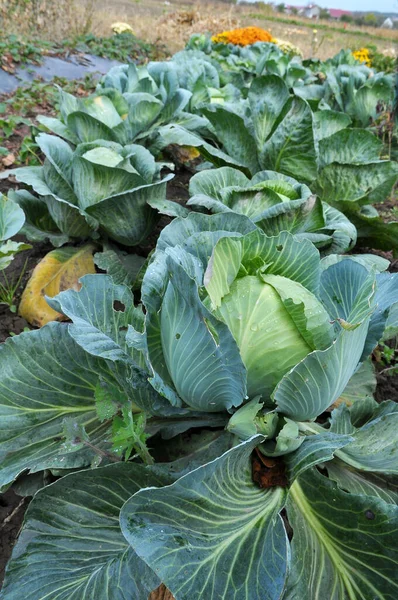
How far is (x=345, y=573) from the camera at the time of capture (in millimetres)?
1217

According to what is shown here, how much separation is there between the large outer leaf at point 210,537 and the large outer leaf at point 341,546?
125 mm

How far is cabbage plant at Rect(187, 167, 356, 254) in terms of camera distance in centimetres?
211

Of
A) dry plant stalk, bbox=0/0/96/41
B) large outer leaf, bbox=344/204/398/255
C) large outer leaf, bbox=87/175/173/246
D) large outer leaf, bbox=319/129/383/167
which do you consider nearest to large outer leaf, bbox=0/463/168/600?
large outer leaf, bbox=87/175/173/246

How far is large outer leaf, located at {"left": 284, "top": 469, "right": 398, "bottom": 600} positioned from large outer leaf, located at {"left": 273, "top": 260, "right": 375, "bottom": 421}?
24cm

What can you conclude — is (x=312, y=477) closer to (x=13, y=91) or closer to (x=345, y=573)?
(x=345, y=573)

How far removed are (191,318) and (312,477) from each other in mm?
601

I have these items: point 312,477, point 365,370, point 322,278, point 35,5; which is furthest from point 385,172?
point 35,5

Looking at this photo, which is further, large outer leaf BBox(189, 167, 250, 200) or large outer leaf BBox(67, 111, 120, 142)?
large outer leaf BBox(67, 111, 120, 142)

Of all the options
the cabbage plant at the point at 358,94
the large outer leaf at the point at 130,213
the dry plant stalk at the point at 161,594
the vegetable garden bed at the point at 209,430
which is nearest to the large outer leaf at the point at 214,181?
the large outer leaf at the point at 130,213

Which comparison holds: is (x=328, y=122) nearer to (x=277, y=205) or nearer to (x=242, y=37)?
(x=277, y=205)

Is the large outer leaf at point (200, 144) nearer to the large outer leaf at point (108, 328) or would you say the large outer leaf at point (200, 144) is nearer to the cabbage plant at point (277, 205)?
the cabbage plant at point (277, 205)

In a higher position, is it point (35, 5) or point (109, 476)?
point (35, 5)

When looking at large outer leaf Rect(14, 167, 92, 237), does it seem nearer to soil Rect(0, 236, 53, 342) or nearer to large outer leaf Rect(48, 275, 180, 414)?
soil Rect(0, 236, 53, 342)

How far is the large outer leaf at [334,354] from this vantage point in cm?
113
